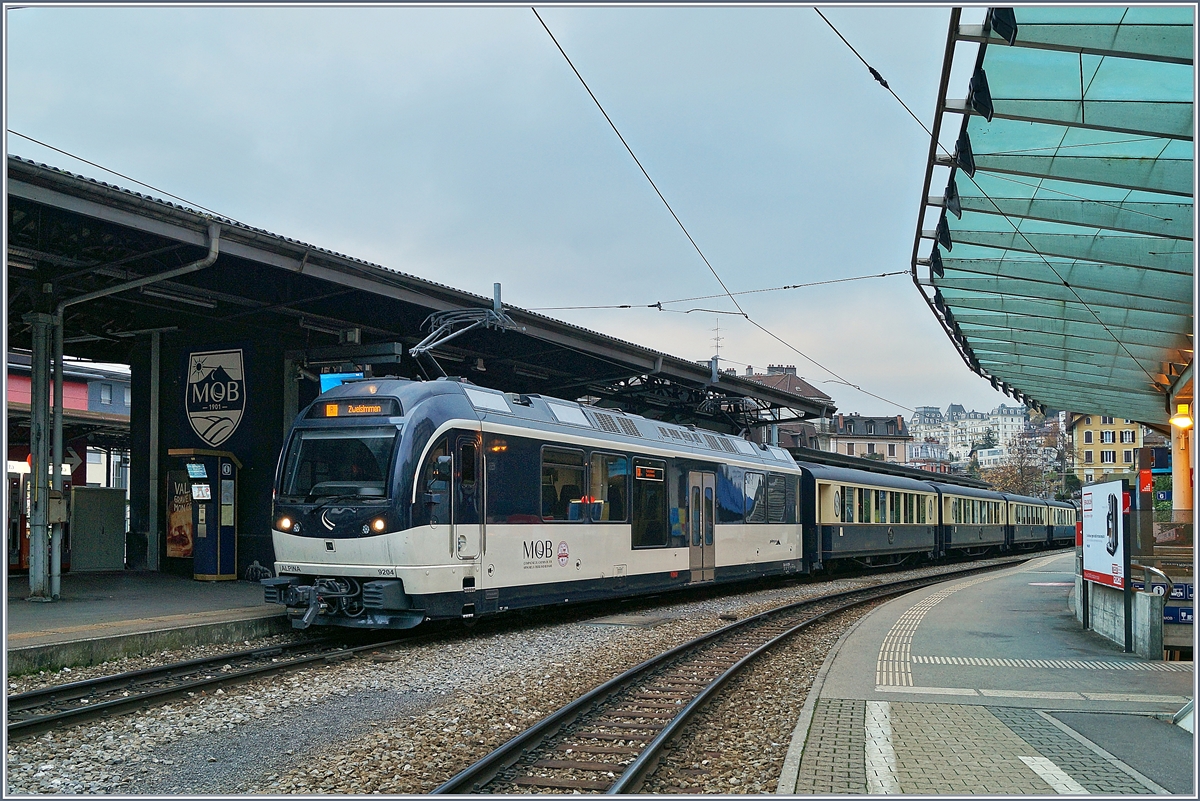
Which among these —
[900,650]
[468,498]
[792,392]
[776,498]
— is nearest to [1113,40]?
[900,650]

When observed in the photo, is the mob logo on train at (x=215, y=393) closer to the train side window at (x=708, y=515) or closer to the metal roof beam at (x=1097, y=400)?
the train side window at (x=708, y=515)

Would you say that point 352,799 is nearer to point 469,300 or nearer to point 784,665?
point 784,665

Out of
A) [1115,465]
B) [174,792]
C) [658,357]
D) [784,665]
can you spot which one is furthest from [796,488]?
[1115,465]

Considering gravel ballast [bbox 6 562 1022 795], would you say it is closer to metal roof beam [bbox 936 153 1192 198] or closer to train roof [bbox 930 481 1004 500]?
metal roof beam [bbox 936 153 1192 198]

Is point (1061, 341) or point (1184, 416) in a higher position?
point (1061, 341)

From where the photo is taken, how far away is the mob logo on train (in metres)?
17.9

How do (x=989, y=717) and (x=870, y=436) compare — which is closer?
(x=989, y=717)

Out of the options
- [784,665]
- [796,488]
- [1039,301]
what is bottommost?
[784,665]

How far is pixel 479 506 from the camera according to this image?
461 inches

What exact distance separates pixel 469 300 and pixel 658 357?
26.1 ft

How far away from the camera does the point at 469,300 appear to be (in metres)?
17.5

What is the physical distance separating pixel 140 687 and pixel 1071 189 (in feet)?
33.5

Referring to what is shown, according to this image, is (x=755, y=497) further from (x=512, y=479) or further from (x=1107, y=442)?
(x=1107, y=442)

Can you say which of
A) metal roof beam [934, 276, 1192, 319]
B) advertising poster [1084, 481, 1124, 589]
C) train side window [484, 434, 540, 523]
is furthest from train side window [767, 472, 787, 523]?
train side window [484, 434, 540, 523]
